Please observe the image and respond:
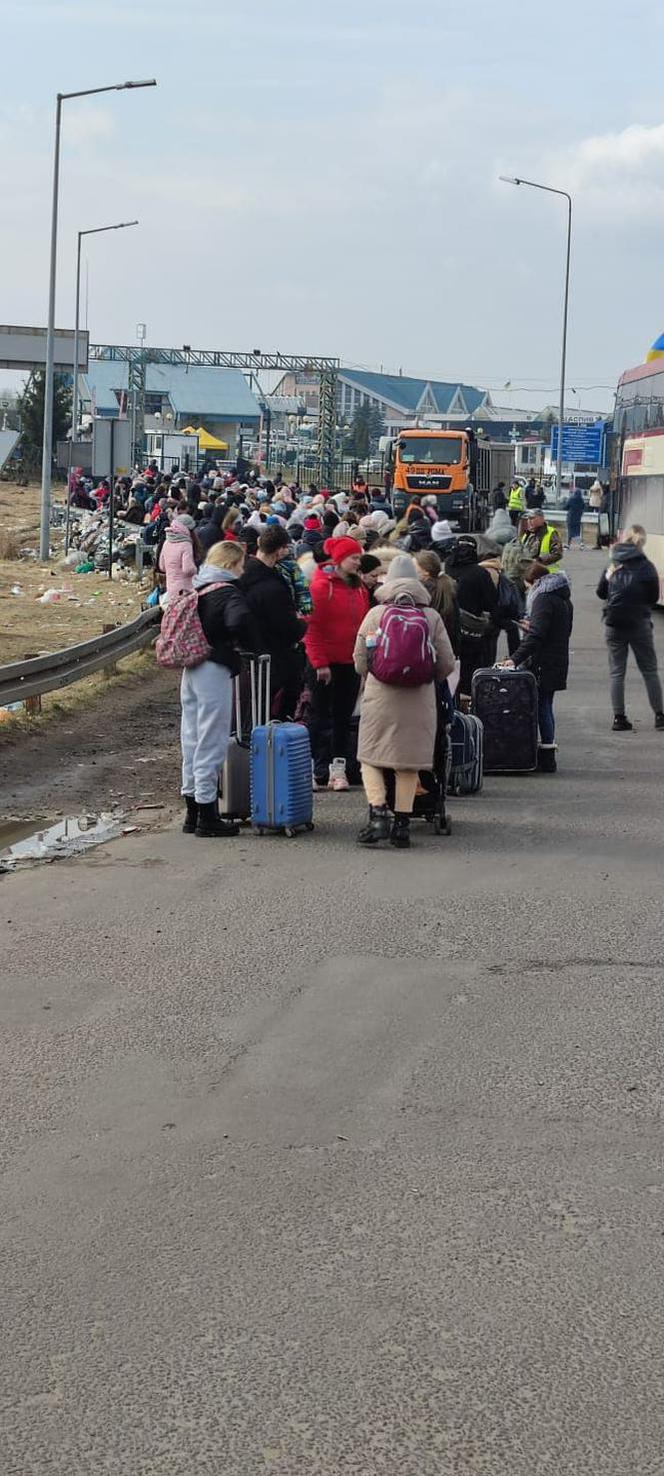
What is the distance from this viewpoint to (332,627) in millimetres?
12430

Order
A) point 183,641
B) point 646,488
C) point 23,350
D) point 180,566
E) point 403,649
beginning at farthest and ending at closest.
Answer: point 23,350
point 646,488
point 180,566
point 183,641
point 403,649

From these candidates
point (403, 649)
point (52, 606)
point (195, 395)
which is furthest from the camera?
point (195, 395)

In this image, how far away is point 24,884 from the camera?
9.76 meters

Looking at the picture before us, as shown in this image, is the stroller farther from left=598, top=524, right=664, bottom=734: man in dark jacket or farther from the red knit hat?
left=598, top=524, right=664, bottom=734: man in dark jacket

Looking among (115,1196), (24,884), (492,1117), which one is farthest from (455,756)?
(115,1196)

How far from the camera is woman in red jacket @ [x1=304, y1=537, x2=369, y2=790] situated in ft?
40.9

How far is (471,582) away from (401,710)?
3439mm

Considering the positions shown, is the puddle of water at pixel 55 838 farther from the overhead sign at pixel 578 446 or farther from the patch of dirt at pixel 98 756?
the overhead sign at pixel 578 446

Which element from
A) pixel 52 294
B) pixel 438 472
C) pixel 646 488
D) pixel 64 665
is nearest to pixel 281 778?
pixel 64 665

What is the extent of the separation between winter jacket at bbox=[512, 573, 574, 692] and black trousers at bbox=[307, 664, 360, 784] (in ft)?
4.93

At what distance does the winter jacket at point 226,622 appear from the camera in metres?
10.7

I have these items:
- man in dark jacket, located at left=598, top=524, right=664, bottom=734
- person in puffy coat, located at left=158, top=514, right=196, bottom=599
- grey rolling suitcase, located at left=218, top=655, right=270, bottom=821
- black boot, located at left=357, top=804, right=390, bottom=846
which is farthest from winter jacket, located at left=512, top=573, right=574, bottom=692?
person in puffy coat, located at left=158, top=514, right=196, bottom=599

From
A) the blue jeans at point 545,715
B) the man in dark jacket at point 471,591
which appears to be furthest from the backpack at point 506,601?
the blue jeans at point 545,715

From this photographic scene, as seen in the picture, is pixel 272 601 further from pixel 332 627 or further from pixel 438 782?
pixel 438 782
